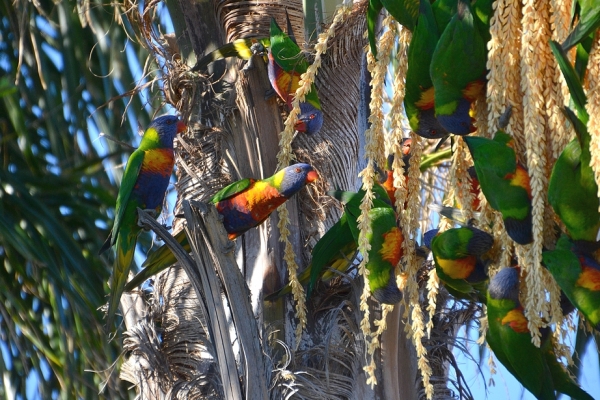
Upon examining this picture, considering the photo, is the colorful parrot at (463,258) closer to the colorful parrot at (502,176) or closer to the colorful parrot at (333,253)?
the colorful parrot at (502,176)

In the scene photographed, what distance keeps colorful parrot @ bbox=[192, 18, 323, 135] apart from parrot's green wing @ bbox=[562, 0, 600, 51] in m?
1.48

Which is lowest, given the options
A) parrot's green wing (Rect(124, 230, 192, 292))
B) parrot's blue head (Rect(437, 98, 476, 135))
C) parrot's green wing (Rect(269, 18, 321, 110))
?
parrot's blue head (Rect(437, 98, 476, 135))

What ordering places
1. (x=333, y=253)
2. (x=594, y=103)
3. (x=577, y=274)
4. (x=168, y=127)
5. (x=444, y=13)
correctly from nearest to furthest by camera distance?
(x=594, y=103) → (x=577, y=274) → (x=444, y=13) → (x=333, y=253) → (x=168, y=127)

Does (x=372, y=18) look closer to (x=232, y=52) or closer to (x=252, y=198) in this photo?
(x=252, y=198)

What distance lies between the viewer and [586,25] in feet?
4.22

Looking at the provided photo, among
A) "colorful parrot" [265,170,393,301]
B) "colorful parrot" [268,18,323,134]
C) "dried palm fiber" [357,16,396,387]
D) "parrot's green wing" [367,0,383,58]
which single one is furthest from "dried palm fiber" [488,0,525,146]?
"colorful parrot" [268,18,323,134]

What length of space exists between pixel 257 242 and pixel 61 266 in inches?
44.7

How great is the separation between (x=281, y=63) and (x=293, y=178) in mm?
449

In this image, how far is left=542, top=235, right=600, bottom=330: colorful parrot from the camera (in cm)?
140

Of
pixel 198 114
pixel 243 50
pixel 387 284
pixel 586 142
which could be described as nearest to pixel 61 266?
pixel 198 114

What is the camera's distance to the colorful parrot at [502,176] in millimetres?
1473

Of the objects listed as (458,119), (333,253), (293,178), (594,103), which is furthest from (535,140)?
(293,178)

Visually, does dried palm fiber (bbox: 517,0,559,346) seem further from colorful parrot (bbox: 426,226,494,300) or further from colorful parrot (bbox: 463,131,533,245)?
colorful parrot (bbox: 426,226,494,300)

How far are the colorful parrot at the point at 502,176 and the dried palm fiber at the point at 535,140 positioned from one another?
7 centimetres
